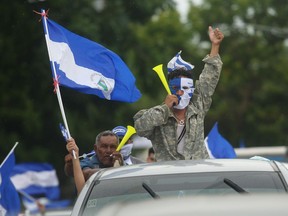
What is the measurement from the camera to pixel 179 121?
8.62m

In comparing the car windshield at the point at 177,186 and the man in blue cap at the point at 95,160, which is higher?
the car windshield at the point at 177,186

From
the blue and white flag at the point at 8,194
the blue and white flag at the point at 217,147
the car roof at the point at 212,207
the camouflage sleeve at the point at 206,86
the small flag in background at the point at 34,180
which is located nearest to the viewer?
the car roof at the point at 212,207

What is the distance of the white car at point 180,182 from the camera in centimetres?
621

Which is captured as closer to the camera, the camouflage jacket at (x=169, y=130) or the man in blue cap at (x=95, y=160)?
the camouflage jacket at (x=169, y=130)

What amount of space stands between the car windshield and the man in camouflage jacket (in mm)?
2070

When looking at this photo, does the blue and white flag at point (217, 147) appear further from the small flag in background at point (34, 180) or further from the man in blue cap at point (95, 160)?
the small flag in background at point (34, 180)

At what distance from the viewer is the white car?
245 inches

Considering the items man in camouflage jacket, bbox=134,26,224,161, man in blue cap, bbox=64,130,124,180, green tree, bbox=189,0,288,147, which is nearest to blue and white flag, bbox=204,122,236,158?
man in blue cap, bbox=64,130,124,180

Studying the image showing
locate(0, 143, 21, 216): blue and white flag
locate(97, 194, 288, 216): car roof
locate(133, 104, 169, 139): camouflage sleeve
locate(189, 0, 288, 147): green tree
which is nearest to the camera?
locate(97, 194, 288, 216): car roof

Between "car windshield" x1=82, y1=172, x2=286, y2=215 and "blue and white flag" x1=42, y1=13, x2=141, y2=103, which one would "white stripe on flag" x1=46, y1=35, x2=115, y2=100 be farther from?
"car windshield" x1=82, y1=172, x2=286, y2=215

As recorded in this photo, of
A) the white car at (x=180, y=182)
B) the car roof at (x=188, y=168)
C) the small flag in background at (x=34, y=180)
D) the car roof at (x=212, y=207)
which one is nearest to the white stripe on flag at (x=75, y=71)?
the car roof at (x=188, y=168)

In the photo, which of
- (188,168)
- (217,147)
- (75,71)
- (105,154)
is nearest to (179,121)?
(105,154)

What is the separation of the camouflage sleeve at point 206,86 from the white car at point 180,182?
2.36 m

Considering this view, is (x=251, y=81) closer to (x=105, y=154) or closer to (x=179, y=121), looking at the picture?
(x=105, y=154)
